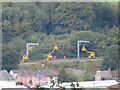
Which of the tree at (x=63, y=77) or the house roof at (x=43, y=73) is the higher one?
the house roof at (x=43, y=73)

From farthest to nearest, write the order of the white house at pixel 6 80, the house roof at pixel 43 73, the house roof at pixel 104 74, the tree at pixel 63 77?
the house roof at pixel 104 74, the house roof at pixel 43 73, the tree at pixel 63 77, the white house at pixel 6 80

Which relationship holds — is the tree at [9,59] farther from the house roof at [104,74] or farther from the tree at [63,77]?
the house roof at [104,74]

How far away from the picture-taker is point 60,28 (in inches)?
515

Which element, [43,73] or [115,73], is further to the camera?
[115,73]

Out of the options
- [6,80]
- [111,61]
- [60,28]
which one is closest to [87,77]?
[111,61]

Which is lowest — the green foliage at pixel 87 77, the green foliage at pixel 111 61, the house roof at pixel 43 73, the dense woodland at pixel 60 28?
the green foliage at pixel 87 77

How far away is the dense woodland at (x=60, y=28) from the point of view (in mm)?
10977

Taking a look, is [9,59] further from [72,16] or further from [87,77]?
[72,16]

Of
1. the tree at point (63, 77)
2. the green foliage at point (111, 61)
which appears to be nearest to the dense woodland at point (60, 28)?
the green foliage at point (111, 61)

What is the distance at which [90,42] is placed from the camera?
11.2m

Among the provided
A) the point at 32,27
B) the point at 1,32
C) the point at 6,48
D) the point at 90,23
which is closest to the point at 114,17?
the point at 90,23

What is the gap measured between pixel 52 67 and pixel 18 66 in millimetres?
937

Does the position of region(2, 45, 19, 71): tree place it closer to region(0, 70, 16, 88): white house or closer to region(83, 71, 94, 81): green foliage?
region(0, 70, 16, 88): white house

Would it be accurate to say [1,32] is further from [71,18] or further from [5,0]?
[71,18]
